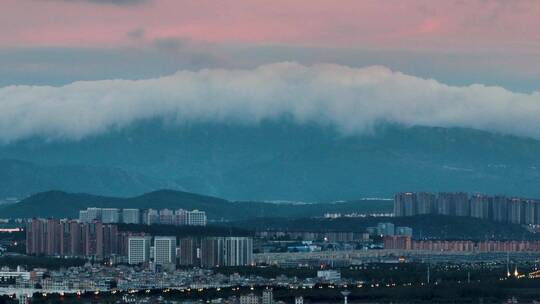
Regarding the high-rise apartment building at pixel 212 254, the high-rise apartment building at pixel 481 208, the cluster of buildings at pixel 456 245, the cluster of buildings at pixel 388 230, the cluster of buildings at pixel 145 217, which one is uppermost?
the high-rise apartment building at pixel 481 208

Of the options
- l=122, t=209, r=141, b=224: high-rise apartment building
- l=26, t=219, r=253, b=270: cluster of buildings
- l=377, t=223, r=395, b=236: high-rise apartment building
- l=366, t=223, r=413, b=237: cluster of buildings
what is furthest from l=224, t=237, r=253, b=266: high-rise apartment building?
l=377, t=223, r=395, b=236: high-rise apartment building

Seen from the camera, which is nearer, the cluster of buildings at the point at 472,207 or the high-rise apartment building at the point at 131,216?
the high-rise apartment building at the point at 131,216

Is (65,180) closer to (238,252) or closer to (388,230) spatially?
(388,230)

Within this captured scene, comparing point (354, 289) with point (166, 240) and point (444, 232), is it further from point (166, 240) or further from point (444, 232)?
point (444, 232)

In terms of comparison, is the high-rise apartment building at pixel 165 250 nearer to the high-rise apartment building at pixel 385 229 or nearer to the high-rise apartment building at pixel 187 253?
the high-rise apartment building at pixel 187 253

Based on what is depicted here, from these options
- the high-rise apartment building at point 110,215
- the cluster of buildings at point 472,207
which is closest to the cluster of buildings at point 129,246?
the high-rise apartment building at point 110,215

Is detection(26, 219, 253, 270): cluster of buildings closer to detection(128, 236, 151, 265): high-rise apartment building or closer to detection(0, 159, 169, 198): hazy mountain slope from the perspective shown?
detection(128, 236, 151, 265): high-rise apartment building

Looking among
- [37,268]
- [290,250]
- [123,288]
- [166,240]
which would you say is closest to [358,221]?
[290,250]
